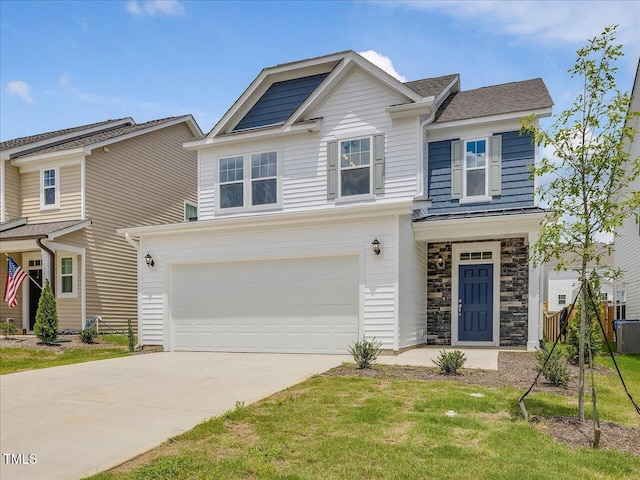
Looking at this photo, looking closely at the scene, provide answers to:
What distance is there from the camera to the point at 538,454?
4.20 m

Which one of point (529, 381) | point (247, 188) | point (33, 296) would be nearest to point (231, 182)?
point (247, 188)

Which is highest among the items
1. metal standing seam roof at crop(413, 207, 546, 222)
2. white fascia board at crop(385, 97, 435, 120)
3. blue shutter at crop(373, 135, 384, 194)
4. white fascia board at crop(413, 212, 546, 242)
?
white fascia board at crop(385, 97, 435, 120)

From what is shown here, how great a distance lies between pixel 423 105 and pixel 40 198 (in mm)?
13411

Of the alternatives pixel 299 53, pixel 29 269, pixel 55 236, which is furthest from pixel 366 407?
pixel 29 269

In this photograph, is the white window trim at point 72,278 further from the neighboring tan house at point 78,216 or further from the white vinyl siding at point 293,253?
the white vinyl siding at point 293,253

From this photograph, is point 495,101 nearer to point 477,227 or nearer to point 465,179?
point 465,179

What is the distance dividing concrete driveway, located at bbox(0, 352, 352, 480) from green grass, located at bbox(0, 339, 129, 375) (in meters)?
0.95

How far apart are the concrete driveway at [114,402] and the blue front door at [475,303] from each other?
421 centimetres

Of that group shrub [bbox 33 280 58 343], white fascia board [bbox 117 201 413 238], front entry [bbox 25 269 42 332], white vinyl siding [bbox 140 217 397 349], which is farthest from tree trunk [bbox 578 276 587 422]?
front entry [bbox 25 269 42 332]

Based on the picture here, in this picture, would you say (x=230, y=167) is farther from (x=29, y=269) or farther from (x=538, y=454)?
(x=538, y=454)

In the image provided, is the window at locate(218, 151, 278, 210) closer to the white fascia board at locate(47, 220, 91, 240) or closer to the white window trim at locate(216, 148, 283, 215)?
the white window trim at locate(216, 148, 283, 215)

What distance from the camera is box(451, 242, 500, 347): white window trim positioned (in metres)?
12.4

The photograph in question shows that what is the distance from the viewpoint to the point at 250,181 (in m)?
14.1

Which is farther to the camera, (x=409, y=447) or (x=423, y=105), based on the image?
(x=423, y=105)
